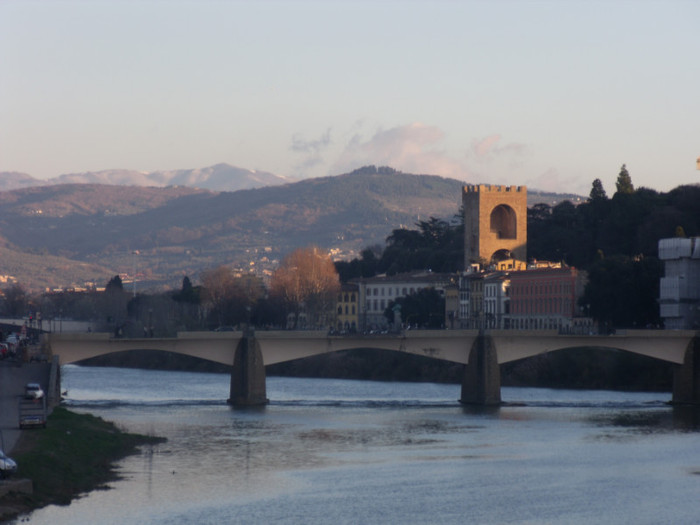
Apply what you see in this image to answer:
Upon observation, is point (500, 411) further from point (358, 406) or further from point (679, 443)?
point (679, 443)

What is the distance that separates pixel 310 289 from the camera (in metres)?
134

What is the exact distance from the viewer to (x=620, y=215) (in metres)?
118

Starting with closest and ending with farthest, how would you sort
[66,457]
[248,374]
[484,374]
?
[66,457]
[248,374]
[484,374]

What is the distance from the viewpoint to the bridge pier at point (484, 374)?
73.7 metres

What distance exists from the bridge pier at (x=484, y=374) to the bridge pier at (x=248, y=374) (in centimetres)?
1054

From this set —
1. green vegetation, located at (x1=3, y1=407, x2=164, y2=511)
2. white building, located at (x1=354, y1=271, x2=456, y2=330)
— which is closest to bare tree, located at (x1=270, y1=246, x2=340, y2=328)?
white building, located at (x1=354, y1=271, x2=456, y2=330)

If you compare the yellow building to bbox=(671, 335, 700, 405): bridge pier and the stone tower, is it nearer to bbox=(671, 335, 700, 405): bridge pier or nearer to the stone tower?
the stone tower

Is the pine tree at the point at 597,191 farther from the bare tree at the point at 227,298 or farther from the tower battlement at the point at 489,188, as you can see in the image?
the bare tree at the point at 227,298

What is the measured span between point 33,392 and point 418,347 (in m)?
25.9

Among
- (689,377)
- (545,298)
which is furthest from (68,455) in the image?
(545,298)

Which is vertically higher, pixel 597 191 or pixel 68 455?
pixel 597 191

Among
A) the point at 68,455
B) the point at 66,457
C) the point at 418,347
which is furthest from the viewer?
the point at 418,347

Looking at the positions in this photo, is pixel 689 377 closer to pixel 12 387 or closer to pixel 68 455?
pixel 12 387

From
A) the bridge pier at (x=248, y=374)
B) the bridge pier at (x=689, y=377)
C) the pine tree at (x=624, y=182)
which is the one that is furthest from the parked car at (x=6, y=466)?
the pine tree at (x=624, y=182)
